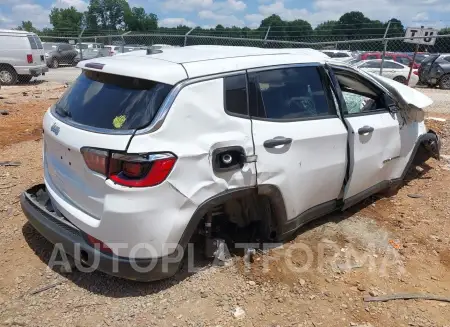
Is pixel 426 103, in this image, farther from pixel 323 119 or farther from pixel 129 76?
pixel 129 76

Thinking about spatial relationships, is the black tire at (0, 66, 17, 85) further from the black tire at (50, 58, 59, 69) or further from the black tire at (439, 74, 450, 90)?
the black tire at (439, 74, 450, 90)

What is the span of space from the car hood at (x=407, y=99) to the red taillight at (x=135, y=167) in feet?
8.33

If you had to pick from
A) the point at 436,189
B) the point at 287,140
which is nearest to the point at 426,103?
the point at 436,189

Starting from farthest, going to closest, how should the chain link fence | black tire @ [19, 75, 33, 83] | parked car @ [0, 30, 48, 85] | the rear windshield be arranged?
black tire @ [19, 75, 33, 83], parked car @ [0, 30, 48, 85], the chain link fence, the rear windshield

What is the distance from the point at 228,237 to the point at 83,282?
1.18 metres

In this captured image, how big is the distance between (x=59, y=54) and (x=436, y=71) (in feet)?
66.7

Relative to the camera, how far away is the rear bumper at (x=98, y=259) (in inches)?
103

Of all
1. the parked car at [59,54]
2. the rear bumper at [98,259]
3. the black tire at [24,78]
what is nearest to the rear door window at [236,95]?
the rear bumper at [98,259]

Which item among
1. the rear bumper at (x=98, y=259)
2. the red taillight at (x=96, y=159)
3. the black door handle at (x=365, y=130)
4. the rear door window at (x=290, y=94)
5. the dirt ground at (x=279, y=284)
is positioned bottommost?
the dirt ground at (x=279, y=284)

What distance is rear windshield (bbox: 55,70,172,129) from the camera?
2.56 m

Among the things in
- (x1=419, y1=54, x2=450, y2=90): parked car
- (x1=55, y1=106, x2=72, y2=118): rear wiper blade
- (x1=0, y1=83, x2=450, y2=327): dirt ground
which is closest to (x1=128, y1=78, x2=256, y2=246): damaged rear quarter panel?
(x1=0, y1=83, x2=450, y2=327): dirt ground

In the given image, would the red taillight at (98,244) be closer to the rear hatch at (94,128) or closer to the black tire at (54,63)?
the rear hatch at (94,128)

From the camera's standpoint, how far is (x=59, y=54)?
24125 mm

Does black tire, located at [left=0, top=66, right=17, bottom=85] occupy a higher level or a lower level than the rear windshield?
lower
